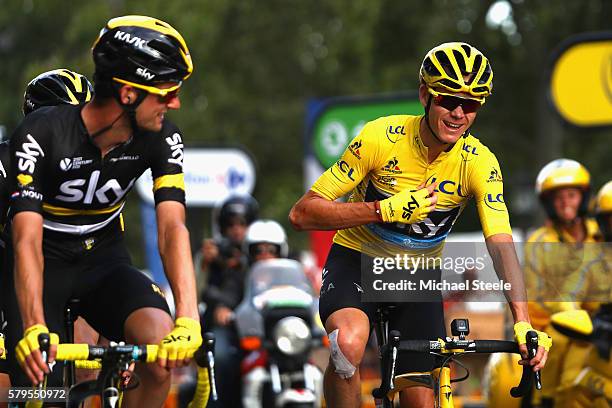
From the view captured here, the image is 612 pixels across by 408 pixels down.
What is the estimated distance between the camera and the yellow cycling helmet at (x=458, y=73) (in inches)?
276

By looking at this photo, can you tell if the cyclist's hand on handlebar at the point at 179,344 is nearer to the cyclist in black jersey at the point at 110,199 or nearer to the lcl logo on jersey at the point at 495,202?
the cyclist in black jersey at the point at 110,199

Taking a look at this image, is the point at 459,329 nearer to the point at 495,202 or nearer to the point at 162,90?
the point at 495,202

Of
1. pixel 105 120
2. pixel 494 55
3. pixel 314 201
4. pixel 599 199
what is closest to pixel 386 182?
pixel 314 201

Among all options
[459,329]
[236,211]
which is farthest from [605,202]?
[459,329]

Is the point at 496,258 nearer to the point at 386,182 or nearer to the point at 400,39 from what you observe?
the point at 386,182

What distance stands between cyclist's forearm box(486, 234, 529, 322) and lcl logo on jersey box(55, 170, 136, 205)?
1.86 meters

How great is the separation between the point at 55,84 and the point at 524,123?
1209 inches

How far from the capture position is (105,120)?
21.1ft

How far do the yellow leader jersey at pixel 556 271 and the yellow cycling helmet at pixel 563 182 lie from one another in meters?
0.33

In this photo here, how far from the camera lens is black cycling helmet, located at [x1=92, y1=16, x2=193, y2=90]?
6.15 metres

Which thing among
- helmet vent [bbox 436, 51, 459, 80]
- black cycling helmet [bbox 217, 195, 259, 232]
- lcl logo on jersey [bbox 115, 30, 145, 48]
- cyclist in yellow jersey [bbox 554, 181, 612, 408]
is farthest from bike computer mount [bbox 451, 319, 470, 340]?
black cycling helmet [bbox 217, 195, 259, 232]

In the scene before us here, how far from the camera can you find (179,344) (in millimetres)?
5816

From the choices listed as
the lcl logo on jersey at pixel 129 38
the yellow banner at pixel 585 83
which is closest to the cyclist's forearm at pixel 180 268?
the lcl logo on jersey at pixel 129 38

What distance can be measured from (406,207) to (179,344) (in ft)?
5.29
